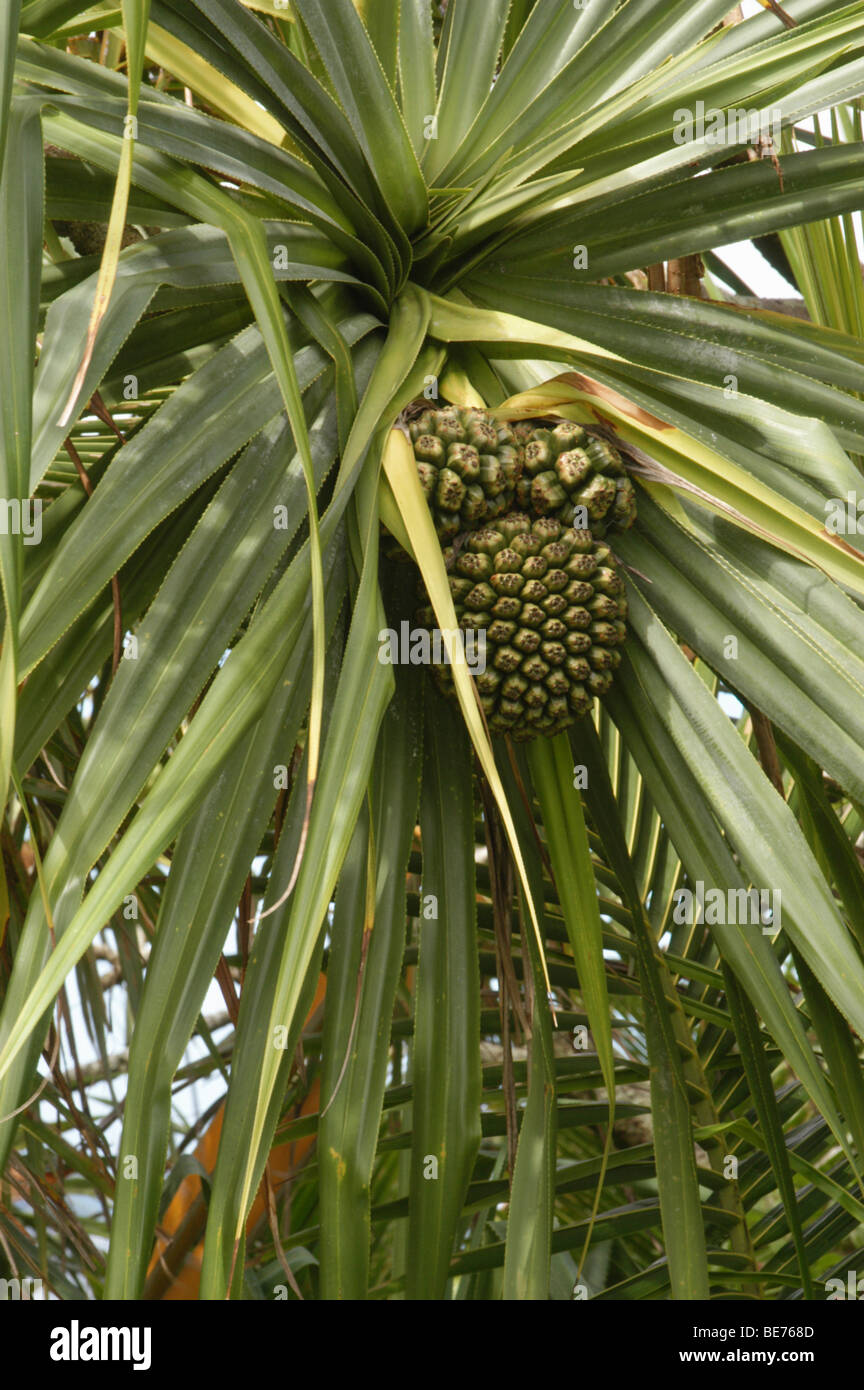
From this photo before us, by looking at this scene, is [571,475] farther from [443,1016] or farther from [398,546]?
[443,1016]

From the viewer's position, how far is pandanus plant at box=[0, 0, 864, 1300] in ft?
2.37

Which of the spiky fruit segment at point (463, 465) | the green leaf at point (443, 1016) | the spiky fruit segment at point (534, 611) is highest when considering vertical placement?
the spiky fruit segment at point (463, 465)

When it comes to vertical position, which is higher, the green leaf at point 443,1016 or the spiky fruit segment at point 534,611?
the spiky fruit segment at point 534,611

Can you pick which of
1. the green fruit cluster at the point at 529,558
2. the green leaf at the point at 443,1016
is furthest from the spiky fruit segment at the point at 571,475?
the green leaf at the point at 443,1016

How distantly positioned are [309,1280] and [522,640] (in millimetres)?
1186

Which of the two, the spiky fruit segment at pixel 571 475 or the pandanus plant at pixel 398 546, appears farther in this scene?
the spiky fruit segment at pixel 571 475

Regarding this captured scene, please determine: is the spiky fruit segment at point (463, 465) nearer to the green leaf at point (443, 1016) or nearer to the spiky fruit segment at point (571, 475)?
the spiky fruit segment at point (571, 475)

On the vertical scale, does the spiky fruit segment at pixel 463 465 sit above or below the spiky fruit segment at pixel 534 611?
above

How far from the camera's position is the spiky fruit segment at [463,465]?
2.63ft

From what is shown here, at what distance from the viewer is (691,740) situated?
0.84 metres

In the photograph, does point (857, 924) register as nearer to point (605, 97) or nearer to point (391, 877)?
point (391, 877)

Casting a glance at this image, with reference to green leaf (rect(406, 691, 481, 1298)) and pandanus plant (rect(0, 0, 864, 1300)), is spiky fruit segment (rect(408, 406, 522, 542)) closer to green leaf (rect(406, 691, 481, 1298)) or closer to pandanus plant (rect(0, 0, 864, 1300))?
pandanus plant (rect(0, 0, 864, 1300))

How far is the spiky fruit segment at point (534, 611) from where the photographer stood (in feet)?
2.68
